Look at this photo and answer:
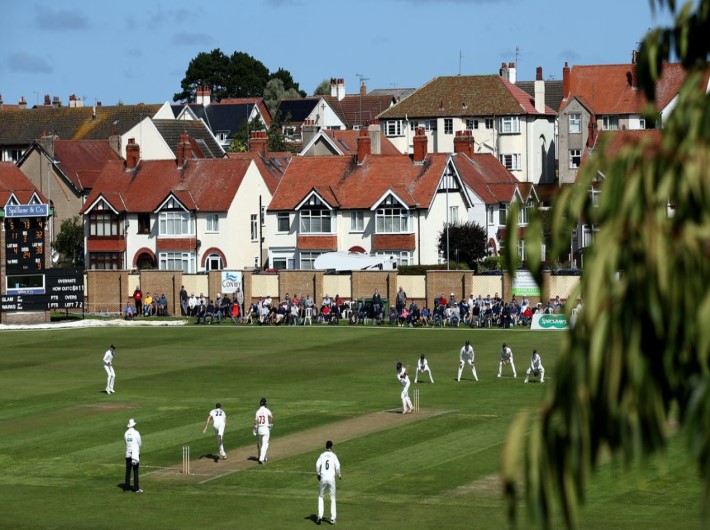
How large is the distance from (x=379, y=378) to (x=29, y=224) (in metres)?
28.4

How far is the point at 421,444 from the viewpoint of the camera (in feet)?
123

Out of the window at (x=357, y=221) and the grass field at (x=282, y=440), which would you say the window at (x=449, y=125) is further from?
the grass field at (x=282, y=440)

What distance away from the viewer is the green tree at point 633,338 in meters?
8.73

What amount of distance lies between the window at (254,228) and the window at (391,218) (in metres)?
9.64

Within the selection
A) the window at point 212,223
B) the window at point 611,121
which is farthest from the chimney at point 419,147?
the window at point 611,121

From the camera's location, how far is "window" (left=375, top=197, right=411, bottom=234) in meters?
88.4

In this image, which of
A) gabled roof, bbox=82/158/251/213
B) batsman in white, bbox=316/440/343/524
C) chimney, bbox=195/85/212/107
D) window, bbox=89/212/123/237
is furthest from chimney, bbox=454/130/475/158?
batsman in white, bbox=316/440/343/524

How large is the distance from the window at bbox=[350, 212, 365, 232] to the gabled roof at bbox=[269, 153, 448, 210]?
23.9 inches

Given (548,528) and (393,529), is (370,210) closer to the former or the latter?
(393,529)

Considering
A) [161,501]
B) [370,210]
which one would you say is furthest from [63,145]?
[161,501]

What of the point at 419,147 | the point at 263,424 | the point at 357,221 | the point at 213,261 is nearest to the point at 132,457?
the point at 263,424

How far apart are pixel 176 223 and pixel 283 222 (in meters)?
6.89

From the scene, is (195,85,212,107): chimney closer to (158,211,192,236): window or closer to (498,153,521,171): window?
(498,153,521,171): window

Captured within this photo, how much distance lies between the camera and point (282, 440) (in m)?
38.5
